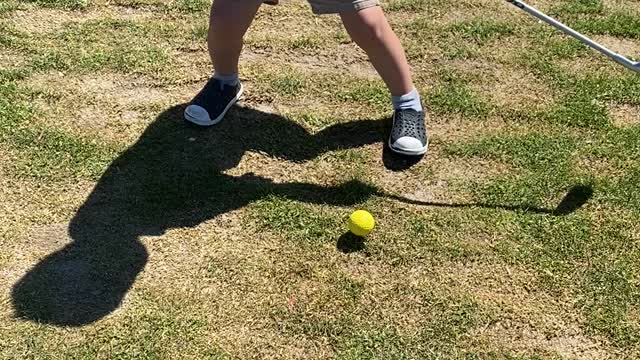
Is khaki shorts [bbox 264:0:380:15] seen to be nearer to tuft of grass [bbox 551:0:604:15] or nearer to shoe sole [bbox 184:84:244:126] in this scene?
shoe sole [bbox 184:84:244:126]

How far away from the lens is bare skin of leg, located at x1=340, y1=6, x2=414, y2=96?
10.2 ft

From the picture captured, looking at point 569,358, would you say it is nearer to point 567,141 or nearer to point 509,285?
point 509,285

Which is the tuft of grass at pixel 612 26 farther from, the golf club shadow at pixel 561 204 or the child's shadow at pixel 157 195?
the child's shadow at pixel 157 195

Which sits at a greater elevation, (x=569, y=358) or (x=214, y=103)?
(x=214, y=103)

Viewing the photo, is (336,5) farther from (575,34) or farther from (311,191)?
(575,34)

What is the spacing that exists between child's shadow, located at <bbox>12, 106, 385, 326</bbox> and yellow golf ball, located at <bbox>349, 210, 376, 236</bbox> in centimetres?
19

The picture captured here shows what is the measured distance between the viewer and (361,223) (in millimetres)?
2973

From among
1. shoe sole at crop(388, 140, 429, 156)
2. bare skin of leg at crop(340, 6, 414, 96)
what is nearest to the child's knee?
bare skin of leg at crop(340, 6, 414, 96)

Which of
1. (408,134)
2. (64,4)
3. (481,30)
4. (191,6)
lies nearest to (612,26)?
(481,30)

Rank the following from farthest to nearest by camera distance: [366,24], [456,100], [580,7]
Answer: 1. [580,7]
2. [456,100]
3. [366,24]

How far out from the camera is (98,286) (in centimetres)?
285

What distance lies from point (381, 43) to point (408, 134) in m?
0.42

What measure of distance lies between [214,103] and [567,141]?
5.31ft

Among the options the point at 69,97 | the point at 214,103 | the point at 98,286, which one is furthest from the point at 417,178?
the point at 69,97
